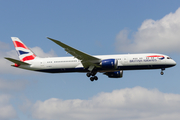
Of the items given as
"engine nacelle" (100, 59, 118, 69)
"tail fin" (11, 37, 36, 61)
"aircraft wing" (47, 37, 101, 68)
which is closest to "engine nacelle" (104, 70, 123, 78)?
"aircraft wing" (47, 37, 101, 68)

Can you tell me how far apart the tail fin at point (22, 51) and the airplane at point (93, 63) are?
1528mm

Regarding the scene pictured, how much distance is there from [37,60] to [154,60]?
64.0 feet

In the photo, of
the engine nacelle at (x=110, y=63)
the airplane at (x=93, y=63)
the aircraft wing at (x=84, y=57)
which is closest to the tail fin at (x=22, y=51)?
the airplane at (x=93, y=63)

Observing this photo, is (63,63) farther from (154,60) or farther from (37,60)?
(154,60)

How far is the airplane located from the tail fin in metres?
1.53

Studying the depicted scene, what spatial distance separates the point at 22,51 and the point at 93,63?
14.7 meters

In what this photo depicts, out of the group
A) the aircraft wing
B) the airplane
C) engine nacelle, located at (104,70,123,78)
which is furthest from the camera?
engine nacelle, located at (104,70,123,78)

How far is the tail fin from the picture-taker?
53.5 m

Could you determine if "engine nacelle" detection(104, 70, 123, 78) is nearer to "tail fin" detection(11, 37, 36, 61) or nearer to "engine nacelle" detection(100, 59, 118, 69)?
"engine nacelle" detection(100, 59, 118, 69)

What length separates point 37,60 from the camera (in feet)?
168

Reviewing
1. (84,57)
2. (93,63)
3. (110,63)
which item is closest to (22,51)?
(84,57)

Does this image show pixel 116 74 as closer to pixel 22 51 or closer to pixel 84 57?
pixel 84 57

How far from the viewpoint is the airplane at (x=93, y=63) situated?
46409 millimetres

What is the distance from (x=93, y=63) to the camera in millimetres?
47531
